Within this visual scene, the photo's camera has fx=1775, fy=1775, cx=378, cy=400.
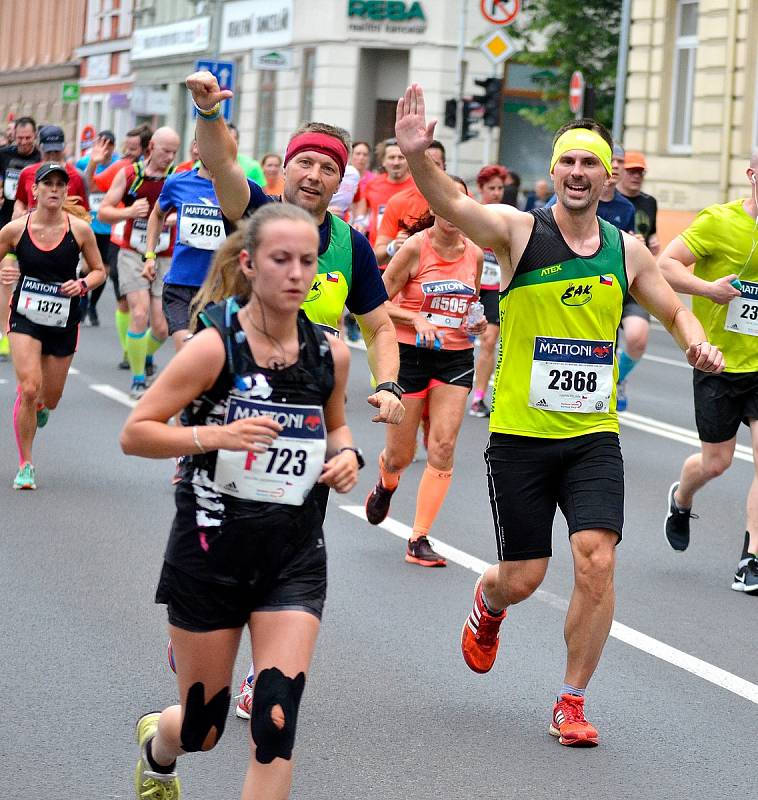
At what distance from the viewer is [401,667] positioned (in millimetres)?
6668

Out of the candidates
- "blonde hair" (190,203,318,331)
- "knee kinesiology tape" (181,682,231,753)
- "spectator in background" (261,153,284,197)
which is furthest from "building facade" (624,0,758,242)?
"knee kinesiology tape" (181,682,231,753)

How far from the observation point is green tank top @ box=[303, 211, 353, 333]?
19.7 ft

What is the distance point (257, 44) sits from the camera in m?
49.3

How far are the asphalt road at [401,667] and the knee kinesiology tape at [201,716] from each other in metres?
0.63

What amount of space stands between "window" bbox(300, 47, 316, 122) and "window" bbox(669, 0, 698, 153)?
16.4 meters

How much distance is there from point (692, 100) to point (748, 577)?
2278 cm

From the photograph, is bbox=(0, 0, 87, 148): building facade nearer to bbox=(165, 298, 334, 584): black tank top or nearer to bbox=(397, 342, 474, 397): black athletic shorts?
bbox=(397, 342, 474, 397): black athletic shorts

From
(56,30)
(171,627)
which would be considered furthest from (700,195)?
(56,30)

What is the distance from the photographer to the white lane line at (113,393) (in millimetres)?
14367

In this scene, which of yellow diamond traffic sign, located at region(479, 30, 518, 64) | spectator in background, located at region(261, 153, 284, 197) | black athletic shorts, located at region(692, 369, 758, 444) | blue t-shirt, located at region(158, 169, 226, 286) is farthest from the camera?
yellow diamond traffic sign, located at region(479, 30, 518, 64)

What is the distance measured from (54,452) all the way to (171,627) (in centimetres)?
756

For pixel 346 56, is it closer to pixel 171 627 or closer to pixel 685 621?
pixel 685 621

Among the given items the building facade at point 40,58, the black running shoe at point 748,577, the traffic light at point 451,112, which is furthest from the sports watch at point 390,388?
the building facade at point 40,58

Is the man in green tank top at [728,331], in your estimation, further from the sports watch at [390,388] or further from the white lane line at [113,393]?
the white lane line at [113,393]
